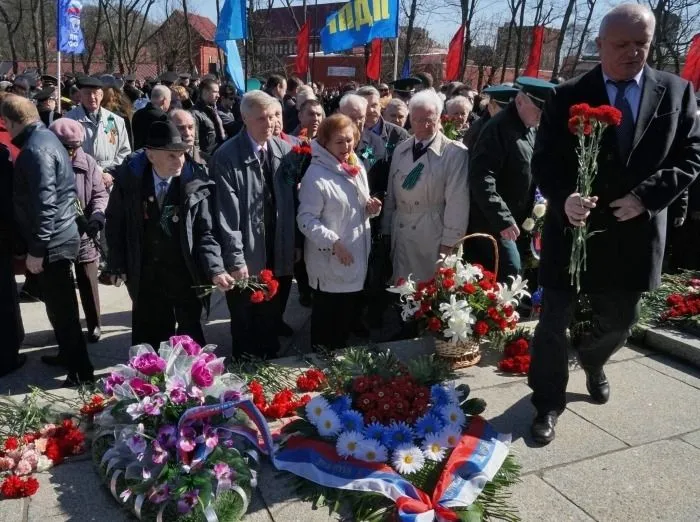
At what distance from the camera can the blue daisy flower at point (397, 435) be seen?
9.12ft

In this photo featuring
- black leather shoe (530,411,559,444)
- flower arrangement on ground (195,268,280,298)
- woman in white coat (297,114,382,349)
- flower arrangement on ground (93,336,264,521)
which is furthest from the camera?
woman in white coat (297,114,382,349)

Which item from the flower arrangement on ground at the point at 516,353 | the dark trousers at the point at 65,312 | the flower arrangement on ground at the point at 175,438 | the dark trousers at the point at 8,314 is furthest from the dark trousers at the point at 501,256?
the dark trousers at the point at 8,314

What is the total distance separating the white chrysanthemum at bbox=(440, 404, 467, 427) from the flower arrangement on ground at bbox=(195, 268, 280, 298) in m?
1.23

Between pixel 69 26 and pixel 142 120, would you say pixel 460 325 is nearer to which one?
pixel 142 120

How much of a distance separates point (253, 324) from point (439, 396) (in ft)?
5.68

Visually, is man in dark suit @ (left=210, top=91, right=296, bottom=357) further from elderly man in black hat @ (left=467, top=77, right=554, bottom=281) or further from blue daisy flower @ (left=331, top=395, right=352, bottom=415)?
elderly man in black hat @ (left=467, top=77, right=554, bottom=281)

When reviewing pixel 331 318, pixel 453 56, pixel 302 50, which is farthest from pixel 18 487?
pixel 453 56

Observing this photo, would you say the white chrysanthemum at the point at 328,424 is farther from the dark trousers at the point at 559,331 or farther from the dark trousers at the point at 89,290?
the dark trousers at the point at 89,290

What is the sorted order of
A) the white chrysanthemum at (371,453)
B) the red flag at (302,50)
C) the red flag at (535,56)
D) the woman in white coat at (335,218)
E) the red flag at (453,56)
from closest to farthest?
the white chrysanthemum at (371,453)
the woman in white coat at (335,218)
the red flag at (302,50)
the red flag at (453,56)
the red flag at (535,56)

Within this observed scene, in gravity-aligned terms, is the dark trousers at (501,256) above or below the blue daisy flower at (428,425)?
above

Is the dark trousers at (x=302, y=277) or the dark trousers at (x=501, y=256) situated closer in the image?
the dark trousers at (x=501, y=256)

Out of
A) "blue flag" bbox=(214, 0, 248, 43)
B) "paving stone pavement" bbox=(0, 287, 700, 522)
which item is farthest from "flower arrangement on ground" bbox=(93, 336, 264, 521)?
"blue flag" bbox=(214, 0, 248, 43)

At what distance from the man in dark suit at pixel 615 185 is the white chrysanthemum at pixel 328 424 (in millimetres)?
996

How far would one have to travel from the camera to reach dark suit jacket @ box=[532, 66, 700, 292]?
2.83 metres
